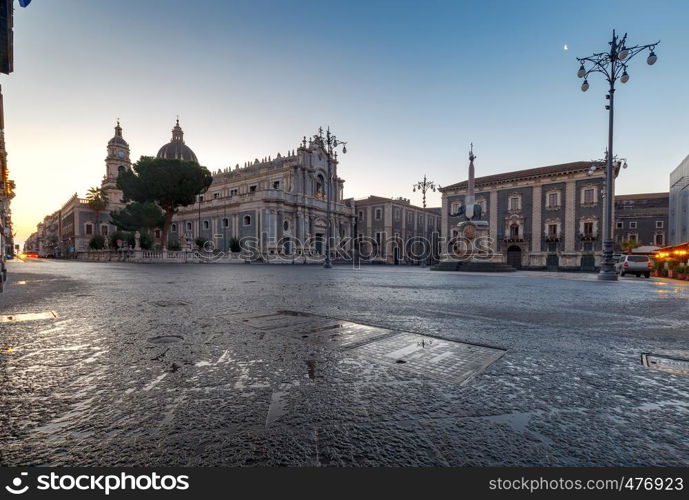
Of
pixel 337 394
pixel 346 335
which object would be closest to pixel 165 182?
pixel 346 335

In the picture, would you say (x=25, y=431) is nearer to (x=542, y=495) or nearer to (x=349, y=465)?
(x=349, y=465)

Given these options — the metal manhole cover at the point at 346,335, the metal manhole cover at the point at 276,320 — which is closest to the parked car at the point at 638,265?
the metal manhole cover at the point at 346,335

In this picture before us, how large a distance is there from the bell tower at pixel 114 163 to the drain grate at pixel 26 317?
76.4 meters

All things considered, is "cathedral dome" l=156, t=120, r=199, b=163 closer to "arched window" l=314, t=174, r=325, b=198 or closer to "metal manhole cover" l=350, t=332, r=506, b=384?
"arched window" l=314, t=174, r=325, b=198

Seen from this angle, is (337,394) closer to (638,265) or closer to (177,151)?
(638,265)

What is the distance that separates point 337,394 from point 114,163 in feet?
277

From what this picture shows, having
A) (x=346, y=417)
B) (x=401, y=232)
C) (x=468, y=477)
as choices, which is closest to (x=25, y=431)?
(x=346, y=417)

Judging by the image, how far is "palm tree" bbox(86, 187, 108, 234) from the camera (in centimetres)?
6712

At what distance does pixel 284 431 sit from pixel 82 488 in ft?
2.76

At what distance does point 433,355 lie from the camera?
314 centimetres

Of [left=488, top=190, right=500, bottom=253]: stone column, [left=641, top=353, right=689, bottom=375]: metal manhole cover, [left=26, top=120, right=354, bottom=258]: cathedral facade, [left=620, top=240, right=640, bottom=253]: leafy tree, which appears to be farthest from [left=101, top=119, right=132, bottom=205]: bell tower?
[left=620, top=240, right=640, bottom=253]: leafy tree

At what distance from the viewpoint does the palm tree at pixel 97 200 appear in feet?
220

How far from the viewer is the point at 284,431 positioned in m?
1.73

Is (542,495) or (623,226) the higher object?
(623,226)
